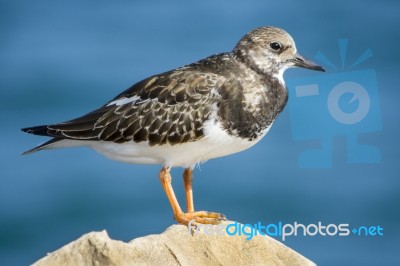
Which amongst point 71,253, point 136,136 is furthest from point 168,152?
point 71,253

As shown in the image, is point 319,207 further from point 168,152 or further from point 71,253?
point 71,253

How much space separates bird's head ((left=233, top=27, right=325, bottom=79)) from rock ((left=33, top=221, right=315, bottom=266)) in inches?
76.1

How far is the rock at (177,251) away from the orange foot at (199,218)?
1.32 ft

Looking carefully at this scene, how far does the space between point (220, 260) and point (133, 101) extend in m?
2.63

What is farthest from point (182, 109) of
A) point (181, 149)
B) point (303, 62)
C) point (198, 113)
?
point (303, 62)

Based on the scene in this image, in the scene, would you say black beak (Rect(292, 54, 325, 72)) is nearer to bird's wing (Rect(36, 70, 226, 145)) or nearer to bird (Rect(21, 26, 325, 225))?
bird (Rect(21, 26, 325, 225))

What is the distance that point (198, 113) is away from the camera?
38.3ft

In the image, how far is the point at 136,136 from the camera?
39.2 feet

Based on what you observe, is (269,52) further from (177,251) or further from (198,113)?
(177,251)

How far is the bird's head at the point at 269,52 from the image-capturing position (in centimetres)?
1183

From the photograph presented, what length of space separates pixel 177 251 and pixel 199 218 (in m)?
1.47

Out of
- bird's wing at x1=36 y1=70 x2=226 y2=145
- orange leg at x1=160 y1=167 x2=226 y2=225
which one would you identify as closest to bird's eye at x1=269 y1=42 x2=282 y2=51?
bird's wing at x1=36 y1=70 x2=226 y2=145

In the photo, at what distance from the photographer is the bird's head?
1183 centimetres

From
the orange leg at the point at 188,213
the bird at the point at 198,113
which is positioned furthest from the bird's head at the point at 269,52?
the orange leg at the point at 188,213
